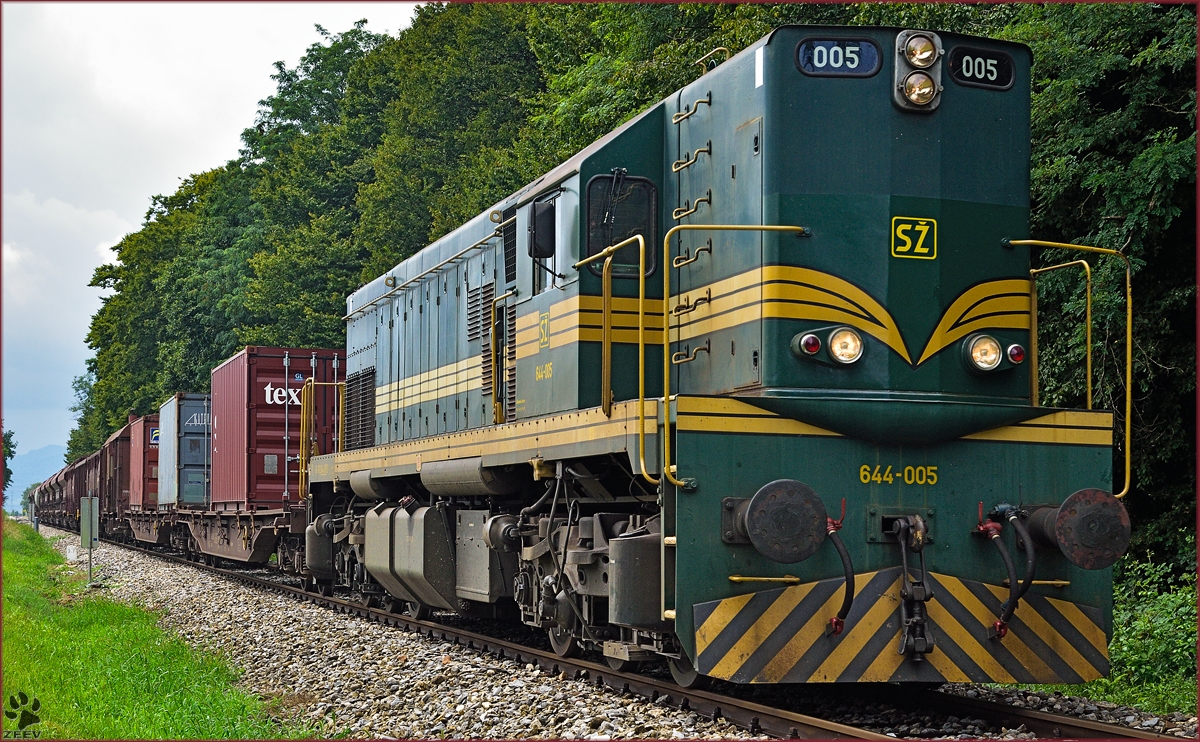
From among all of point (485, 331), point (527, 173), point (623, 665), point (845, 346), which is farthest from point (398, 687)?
point (527, 173)

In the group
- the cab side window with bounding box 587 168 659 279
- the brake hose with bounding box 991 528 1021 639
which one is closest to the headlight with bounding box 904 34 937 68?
the cab side window with bounding box 587 168 659 279

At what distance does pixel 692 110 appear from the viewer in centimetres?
816

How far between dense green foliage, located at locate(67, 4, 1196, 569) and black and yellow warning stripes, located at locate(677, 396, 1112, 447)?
4.16 metres

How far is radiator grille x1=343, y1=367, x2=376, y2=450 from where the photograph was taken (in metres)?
15.2

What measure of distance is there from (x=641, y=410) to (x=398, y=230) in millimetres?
28436

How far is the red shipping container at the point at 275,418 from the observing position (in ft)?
65.4

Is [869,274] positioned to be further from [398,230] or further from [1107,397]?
[398,230]

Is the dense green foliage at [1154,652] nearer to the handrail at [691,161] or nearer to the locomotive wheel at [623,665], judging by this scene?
the locomotive wheel at [623,665]

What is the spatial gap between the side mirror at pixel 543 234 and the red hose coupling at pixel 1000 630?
4.00 metres

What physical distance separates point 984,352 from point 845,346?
0.92 meters

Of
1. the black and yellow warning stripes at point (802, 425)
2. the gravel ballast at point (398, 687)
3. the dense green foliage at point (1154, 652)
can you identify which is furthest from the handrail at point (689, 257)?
the dense green foliage at point (1154, 652)

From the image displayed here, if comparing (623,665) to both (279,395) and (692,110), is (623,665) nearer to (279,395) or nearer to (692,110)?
(692,110)

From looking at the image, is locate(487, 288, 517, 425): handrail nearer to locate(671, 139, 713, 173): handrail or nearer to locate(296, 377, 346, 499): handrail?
locate(671, 139, 713, 173): handrail

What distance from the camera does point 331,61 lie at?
169ft
